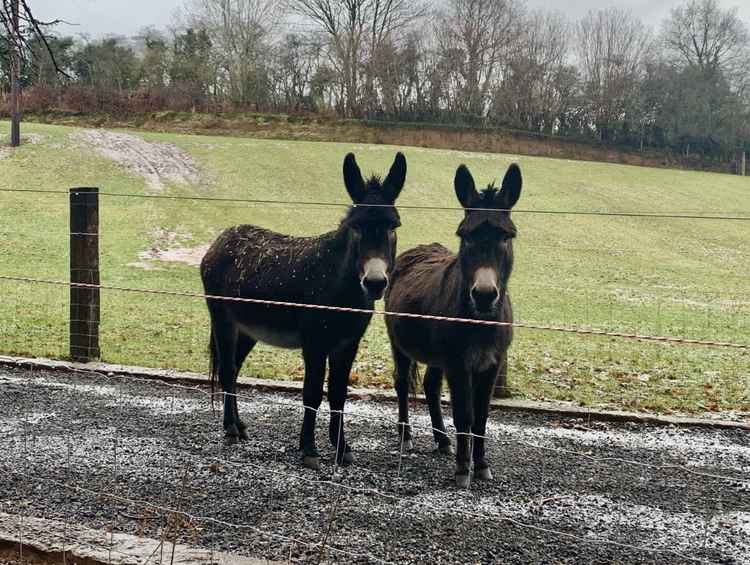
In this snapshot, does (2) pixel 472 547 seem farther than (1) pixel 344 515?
No

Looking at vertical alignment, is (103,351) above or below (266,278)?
below

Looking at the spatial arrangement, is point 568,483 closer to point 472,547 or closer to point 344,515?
point 472,547

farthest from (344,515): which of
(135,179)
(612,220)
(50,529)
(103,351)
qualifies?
(612,220)

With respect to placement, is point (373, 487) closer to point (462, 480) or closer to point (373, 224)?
point (462, 480)

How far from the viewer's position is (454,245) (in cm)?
2323

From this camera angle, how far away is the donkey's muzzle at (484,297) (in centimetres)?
453

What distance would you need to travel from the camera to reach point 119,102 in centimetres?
4509

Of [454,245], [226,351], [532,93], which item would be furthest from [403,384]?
[532,93]

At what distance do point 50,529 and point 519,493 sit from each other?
2.98 meters

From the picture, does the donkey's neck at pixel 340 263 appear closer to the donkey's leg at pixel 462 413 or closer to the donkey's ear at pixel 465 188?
the donkey's ear at pixel 465 188

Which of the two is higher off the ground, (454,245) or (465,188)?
(465,188)

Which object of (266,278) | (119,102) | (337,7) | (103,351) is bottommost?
(103,351)

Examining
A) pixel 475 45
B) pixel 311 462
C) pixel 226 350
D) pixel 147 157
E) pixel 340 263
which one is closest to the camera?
pixel 311 462

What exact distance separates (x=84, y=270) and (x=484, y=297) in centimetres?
563
